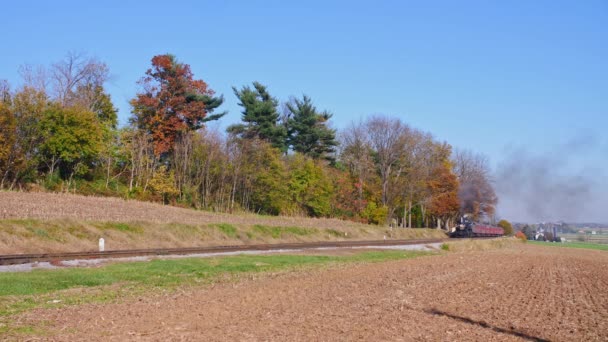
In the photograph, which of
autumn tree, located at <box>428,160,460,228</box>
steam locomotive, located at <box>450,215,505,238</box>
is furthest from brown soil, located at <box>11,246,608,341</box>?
autumn tree, located at <box>428,160,460,228</box>

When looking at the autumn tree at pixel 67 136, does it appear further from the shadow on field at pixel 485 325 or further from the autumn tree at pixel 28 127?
the shadow on field at pixel 485 325

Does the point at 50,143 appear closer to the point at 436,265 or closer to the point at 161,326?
the point at 436,265

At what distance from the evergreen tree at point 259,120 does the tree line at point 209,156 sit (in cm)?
14

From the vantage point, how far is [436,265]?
25547 millimetres

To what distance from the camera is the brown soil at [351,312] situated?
34.3 feet

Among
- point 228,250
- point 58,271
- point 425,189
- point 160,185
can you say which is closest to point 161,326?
point 58,271

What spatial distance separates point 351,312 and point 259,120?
6152cm

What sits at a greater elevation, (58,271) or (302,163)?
(302,163)

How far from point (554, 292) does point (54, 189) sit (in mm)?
43938

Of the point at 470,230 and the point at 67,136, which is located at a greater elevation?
the point at 67,136

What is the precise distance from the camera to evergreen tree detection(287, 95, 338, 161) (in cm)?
7826

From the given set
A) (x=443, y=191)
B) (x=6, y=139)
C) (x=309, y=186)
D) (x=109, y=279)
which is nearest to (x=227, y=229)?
(x=6, y=139)

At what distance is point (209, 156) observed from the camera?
6194 centimetres

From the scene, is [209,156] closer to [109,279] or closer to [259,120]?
[259,120]
